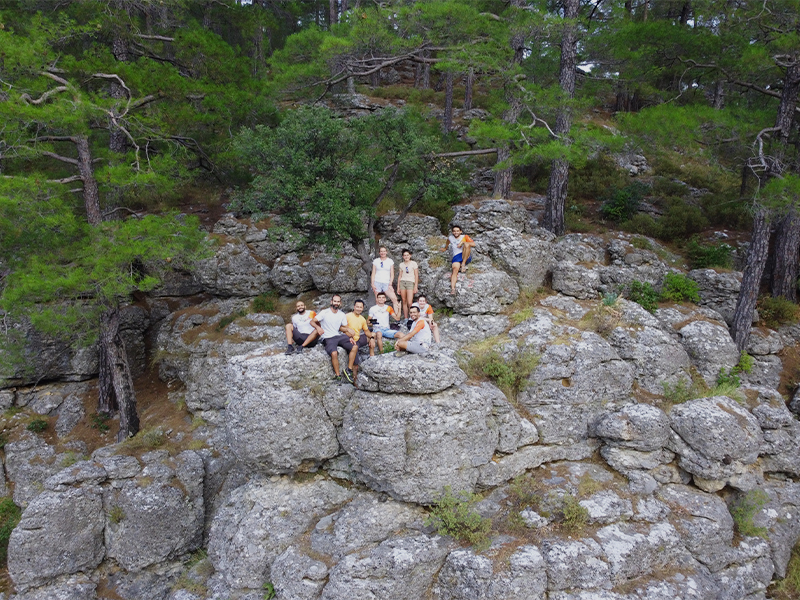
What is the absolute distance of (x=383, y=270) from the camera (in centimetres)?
1154

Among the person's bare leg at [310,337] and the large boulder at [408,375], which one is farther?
the person's bare leg at [310,337]

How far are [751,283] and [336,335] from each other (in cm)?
1111

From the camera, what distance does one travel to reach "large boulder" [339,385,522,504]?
350 inches

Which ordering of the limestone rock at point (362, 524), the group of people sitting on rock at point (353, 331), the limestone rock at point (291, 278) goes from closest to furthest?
the limestone rock at point (362, 524)
the group of people sitting on rock at point (353, 331)
the limestone rock at point (291, 278)

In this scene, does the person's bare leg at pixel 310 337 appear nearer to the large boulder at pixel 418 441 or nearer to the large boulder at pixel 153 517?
the large boulder at pixel 418 441

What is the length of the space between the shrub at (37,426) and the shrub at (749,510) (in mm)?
18897

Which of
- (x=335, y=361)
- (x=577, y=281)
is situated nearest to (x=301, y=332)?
(x=335, y=361)

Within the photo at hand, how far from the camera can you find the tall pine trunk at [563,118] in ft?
47.0

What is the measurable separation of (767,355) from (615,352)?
497cm

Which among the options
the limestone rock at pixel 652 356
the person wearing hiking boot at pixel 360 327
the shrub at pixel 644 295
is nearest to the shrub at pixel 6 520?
the person wearing hiking boot at pixel 360 327

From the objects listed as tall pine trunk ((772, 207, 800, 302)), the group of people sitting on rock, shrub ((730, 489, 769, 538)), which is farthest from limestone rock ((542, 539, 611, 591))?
tall pine trunk ((772, 207, 800, 302))

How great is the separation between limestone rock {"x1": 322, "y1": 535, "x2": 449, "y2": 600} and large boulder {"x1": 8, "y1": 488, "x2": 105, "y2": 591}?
6676mm

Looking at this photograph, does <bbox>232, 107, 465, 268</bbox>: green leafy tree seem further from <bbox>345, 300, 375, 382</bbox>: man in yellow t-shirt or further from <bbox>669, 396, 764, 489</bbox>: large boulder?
<bbox>669, 396, 764, 489</bbox>: large boulder

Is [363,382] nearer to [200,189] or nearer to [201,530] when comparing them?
[201,530]
